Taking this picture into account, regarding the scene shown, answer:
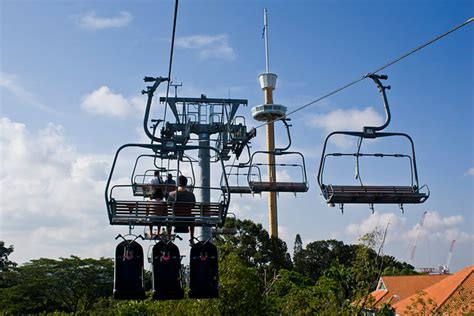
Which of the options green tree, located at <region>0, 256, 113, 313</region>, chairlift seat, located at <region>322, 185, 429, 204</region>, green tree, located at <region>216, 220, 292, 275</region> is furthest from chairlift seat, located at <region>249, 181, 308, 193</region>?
green tree, located at <region>0, 256, 113, 313</region>

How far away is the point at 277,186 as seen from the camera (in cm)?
1266

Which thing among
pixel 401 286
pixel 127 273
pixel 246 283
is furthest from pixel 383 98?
pixel 401 286

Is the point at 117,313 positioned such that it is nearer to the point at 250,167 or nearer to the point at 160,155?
the point at 250,167

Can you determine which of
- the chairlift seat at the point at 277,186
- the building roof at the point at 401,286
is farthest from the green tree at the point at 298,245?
the chairlift seat at the point at 277,186

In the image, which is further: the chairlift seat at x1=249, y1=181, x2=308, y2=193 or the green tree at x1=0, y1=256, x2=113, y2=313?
the green tree at x1=0, y1=256, x2=113, y2=313

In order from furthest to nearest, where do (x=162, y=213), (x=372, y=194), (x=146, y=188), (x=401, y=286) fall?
1. (x=401, y=286)
2. (x=146, y=188)
3. (x=372, y=194)
4. (x=162, y=213)

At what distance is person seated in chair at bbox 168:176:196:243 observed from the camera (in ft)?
25.8

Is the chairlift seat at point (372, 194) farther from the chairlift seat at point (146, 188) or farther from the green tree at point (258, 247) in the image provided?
the green tree at point (258, 247)

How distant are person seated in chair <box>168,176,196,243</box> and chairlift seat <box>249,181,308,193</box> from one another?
12.9 ft

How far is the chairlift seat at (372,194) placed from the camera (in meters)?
8.77

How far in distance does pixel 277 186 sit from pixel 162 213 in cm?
516

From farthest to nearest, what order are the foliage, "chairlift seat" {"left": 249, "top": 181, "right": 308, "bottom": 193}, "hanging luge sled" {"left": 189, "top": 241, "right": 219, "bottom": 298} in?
1. the foliage
2. "chairlift seat" {"left": 249, "top": 181, "right": 308, "bottom": 193}
3. "hanging luge sled" {"left": 189, "top": 241, "right": 219, "bottom": 298}

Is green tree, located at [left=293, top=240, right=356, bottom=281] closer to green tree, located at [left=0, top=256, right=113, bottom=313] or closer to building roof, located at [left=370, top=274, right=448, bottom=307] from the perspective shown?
building roof, located at [left=370, top=274, right=448, bottom=307]

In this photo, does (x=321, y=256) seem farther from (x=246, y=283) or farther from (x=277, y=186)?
(x=277, y=186)
